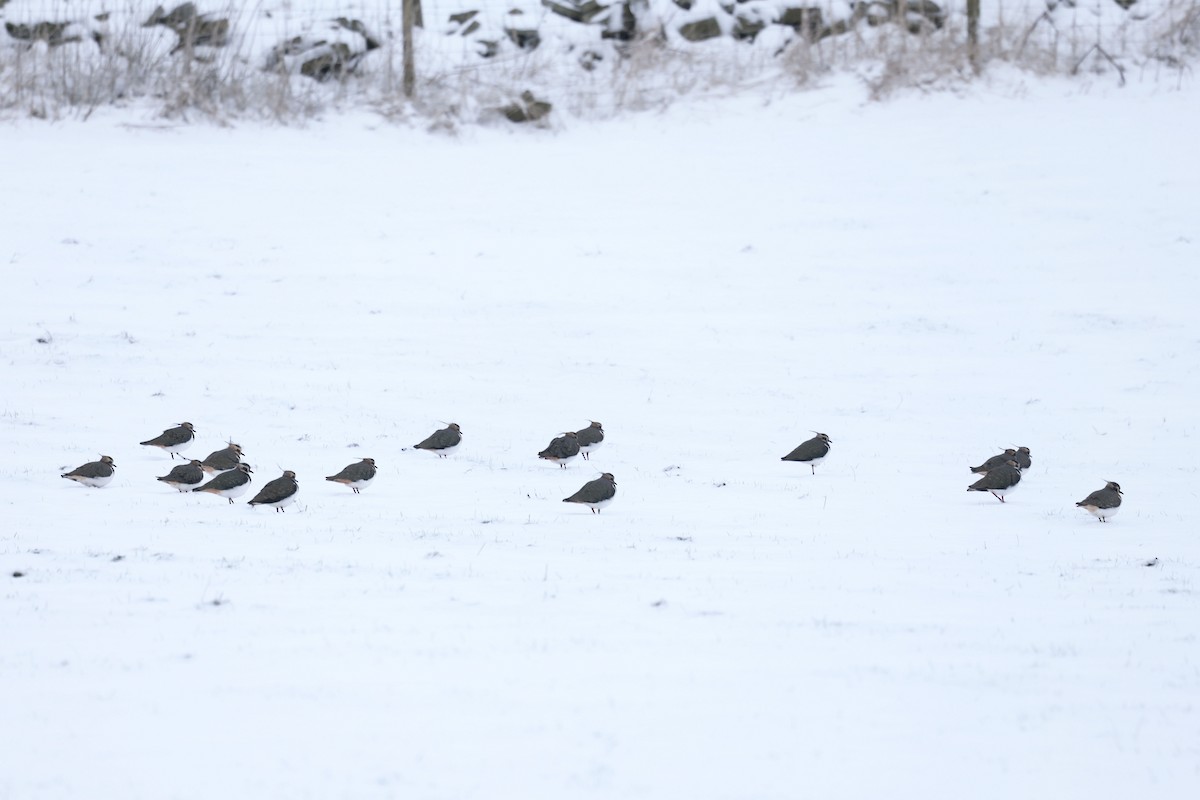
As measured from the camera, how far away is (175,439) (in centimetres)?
1114

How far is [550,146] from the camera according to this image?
23562 millimetres

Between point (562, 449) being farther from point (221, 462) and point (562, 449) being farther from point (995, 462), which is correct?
point (995, 462)

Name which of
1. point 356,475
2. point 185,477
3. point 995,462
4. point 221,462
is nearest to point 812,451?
point 995,462

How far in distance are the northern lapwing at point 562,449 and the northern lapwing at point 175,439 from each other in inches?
132

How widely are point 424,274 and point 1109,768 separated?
14177mm

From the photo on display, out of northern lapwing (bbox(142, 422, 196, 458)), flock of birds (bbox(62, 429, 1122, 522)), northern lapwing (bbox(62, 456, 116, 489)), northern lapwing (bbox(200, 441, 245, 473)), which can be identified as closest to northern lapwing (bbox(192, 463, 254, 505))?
flock of birds (bbox(62, 429, 1122, 522))

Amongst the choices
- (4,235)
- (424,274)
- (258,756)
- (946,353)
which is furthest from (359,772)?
(4,235)

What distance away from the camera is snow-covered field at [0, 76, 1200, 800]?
18.4 ft

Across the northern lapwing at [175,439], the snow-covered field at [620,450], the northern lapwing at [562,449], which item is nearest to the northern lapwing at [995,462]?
the snow-covered field at [620,450]

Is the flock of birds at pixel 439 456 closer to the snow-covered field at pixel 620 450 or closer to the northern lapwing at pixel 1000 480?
the northern lapwing at pixel 1000 480

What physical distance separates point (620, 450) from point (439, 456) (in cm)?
190

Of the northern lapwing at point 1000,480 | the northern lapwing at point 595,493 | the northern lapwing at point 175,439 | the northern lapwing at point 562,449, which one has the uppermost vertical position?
the northern lapwing at point 595,493

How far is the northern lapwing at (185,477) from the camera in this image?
9.95 metres

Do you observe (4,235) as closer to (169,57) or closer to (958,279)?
(169,57)
